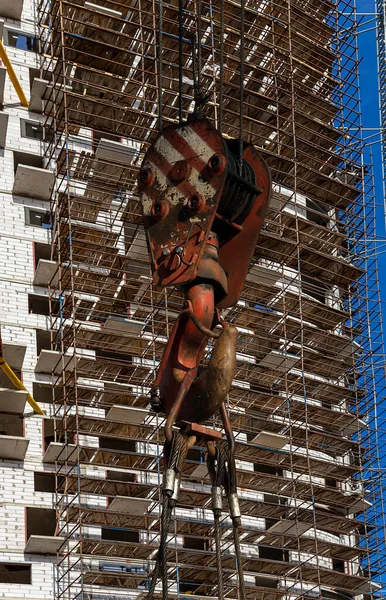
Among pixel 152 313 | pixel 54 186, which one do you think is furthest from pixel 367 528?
pixel 54 186

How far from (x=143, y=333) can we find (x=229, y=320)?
14.2 feet

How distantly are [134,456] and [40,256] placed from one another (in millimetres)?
6870

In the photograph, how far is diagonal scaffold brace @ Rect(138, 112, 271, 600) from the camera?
976cm

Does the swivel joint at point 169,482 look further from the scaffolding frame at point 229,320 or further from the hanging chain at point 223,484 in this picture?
the scaffolding frame at point 229,320

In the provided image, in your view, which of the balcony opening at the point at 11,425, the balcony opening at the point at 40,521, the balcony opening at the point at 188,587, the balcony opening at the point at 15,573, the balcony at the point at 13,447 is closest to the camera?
the balcony opening at the point at 15,573

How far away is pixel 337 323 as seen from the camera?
49406 mm

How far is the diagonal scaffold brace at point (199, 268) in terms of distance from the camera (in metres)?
9.76

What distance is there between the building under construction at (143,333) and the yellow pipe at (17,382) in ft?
0.89

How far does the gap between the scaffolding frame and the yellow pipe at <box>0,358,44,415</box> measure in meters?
0.90

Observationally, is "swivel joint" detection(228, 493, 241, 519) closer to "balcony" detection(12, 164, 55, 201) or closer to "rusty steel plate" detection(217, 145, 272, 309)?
"rusty steel plate" detection(217, 145, 272, 309)

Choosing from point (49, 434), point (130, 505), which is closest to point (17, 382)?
point (49, 434)

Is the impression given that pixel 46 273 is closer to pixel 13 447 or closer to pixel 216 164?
pixel 13 447

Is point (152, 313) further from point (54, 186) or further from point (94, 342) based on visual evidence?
point (54, 186)

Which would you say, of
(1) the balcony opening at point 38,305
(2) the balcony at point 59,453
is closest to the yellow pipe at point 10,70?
(1) the balcony opening at point 38,305
